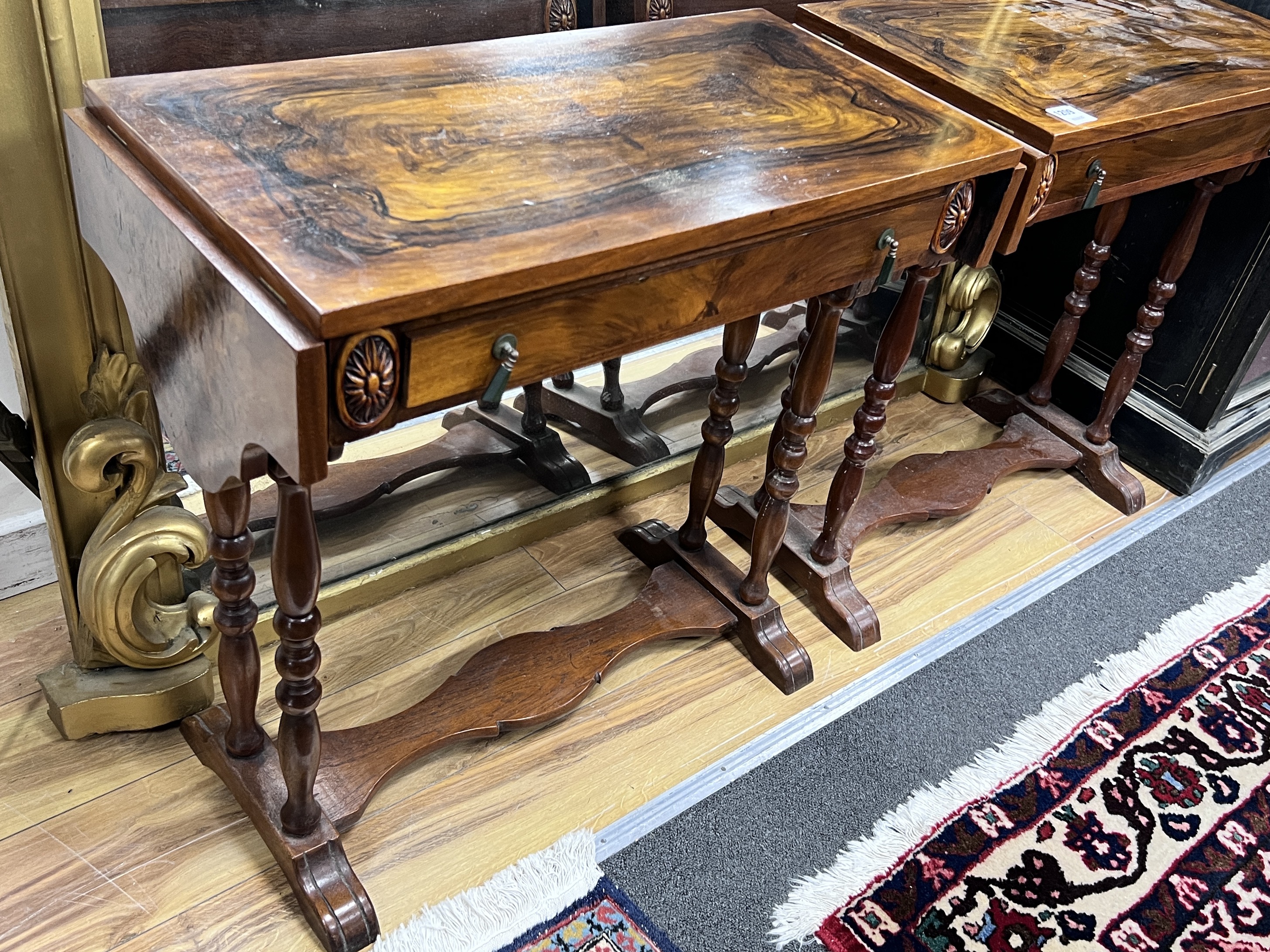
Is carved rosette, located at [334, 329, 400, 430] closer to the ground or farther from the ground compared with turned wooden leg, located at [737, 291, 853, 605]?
farther from the ground

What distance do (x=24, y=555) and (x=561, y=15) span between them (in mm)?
1181

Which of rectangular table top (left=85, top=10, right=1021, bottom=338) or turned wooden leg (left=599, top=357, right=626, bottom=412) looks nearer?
rectangular table top (left=85, top=10, right=1021, bottom=338)

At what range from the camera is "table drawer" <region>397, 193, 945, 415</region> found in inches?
41.1

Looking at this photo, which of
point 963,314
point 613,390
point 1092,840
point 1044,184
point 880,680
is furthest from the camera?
point 963,314

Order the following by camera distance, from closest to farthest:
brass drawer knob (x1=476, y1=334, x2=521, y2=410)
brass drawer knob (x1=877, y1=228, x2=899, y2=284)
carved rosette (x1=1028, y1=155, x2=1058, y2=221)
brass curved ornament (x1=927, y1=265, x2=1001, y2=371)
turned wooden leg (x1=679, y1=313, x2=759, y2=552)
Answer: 1. brass drawer knob (x1=476, y1=334, x2=521, y2=410)
2. brass drawer knob (x1=877, y1=228, x2=899, y2=284)
3. carved rosette (x1=1028, y1=155, x2=1058, y2=221)
4. turned wooden leg (x1=679, y1=313, x2=759, y2=552)
5. brass curved ornament (x1=927, y1=265, x2=1001, y2=371)

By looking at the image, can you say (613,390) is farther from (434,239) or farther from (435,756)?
(434,239)

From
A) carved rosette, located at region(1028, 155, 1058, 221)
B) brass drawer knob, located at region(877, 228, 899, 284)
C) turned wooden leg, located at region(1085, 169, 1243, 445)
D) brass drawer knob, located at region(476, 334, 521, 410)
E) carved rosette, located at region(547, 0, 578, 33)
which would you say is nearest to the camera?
brass drawer knob, located at region(476, 334, 521, 410)

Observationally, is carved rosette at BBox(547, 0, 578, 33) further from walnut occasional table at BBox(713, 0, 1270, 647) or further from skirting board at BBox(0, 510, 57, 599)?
skirting board at BBox(0, 510, 57, 599)

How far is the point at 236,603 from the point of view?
131 cm

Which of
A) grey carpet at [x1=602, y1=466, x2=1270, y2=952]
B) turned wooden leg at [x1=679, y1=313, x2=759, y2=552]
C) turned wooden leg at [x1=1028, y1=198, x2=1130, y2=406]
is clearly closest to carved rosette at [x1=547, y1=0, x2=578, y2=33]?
turned wooden leg at [x1=679, y1=313, x2=759, y2=552]

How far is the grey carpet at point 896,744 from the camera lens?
1500mm

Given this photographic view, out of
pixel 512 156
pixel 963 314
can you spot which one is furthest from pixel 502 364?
pixel 963 314

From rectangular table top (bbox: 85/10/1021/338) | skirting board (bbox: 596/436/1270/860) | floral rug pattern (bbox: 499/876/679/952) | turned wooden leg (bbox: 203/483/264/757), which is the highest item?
rectangular table top (bbox: 85/10/1021/338)

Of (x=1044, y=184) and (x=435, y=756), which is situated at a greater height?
(x=1044, y=184)
